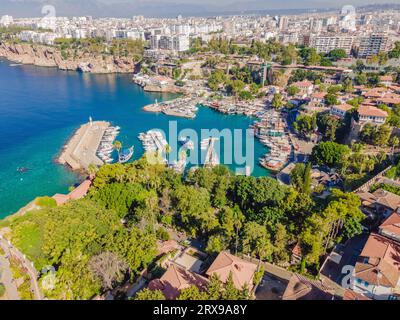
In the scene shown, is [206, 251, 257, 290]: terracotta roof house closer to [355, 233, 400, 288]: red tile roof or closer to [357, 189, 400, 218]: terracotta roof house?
[355, 233, 400, 288]: red tile roof

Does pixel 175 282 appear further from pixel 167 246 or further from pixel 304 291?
pixel 304 291

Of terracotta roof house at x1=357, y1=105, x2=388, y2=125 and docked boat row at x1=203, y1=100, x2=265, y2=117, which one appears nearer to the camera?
terracotta roof house at x1=357, y1=105, x2=388, y2=125

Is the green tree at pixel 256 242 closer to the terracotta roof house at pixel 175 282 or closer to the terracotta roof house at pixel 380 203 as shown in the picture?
the terracotta roof house at pixel 175 282

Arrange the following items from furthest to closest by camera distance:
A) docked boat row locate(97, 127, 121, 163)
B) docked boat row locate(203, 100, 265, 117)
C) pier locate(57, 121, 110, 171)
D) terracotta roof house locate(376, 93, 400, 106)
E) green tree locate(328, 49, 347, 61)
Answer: green tree locate(328, 49, 347, 61) < docked boat row locate(203, 100, 265, 117) < terracotta roof house locate(376, 93, 400, 106) < docked boat row locate(97, 127, 121, 163) < pier locate(57, 121, 110, 171)

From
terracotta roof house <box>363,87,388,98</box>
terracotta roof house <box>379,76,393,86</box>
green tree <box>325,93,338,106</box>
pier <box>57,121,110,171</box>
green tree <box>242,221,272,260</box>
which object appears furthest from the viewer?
terracotta roof house <box>379,76,393,86</box>

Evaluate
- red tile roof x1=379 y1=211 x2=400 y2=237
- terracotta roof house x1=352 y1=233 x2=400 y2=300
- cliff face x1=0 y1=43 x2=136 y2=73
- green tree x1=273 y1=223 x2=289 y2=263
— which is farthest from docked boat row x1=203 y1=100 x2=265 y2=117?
cliff face x1=0 y1=43 x2=136 y2=73

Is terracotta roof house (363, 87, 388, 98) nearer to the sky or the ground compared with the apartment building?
nearer to the ground

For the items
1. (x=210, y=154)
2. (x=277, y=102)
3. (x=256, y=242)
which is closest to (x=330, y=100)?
(x=277, y=102)

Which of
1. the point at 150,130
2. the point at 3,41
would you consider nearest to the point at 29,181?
the point at 150,130
